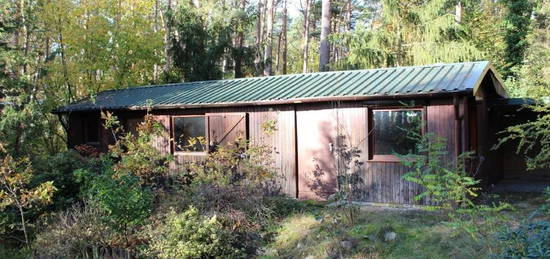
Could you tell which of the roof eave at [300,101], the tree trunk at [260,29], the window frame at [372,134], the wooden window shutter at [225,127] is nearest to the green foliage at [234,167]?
the wooden window shutter at [225,127]

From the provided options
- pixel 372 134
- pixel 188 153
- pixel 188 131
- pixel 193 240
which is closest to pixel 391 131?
pixel 372 134

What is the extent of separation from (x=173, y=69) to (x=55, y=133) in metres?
5.49

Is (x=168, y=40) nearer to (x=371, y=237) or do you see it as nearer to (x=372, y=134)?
(x=372, y=134)

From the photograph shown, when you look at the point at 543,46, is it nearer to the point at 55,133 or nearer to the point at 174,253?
the point at 174,253

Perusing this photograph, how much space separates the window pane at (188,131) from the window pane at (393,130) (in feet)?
14.7

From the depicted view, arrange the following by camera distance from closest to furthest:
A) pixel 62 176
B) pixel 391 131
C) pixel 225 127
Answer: pixel 391 131 → pixel 62 176 → pixel 225 127

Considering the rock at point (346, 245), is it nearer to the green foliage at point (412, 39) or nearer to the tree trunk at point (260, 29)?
the green foliage at point (412, 39)

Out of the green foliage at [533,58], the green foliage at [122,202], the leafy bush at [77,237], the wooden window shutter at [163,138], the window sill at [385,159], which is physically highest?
the green foliage at [533,58]

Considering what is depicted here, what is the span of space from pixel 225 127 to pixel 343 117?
119 inches

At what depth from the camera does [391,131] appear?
9047 millimetres

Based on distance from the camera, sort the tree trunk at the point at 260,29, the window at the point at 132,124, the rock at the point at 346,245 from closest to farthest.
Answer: the rock at the point at 346,245 → the window at the point at 132,124 → the tree trunk at the point at 260,29

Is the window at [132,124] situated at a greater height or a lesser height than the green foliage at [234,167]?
greater

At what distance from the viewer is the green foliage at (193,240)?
6734 millimetres

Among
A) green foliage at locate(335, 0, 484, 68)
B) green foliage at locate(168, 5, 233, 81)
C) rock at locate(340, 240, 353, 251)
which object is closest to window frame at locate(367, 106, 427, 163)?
rock at locate(340, 240, 353, 251)
